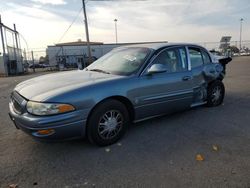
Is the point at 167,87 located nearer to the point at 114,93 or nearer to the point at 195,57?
the point at 114,93

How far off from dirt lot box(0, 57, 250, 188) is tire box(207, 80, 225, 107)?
3.51 feet

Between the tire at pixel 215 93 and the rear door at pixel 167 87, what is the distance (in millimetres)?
977

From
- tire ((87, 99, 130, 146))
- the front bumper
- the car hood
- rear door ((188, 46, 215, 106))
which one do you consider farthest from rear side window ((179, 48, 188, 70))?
the front bumper

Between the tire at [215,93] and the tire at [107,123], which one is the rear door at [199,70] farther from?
the tire at [107,123]

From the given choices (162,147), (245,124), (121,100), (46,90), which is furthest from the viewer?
(245,124)

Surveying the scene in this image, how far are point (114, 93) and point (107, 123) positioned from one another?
47cm

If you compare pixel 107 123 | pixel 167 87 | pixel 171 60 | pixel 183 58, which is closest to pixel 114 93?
pixel 107 123

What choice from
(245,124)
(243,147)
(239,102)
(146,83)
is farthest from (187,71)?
(239,102)

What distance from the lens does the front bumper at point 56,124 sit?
2.95 metres

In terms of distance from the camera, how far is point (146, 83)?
12.8ft

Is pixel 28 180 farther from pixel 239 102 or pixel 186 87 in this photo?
pixel 239 102

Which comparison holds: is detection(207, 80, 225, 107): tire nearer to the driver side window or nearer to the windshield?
the driver side window

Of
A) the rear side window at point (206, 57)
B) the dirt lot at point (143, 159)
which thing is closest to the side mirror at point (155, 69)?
the dirt lot at point (143, 159)

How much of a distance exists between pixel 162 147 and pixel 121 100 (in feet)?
3.17
